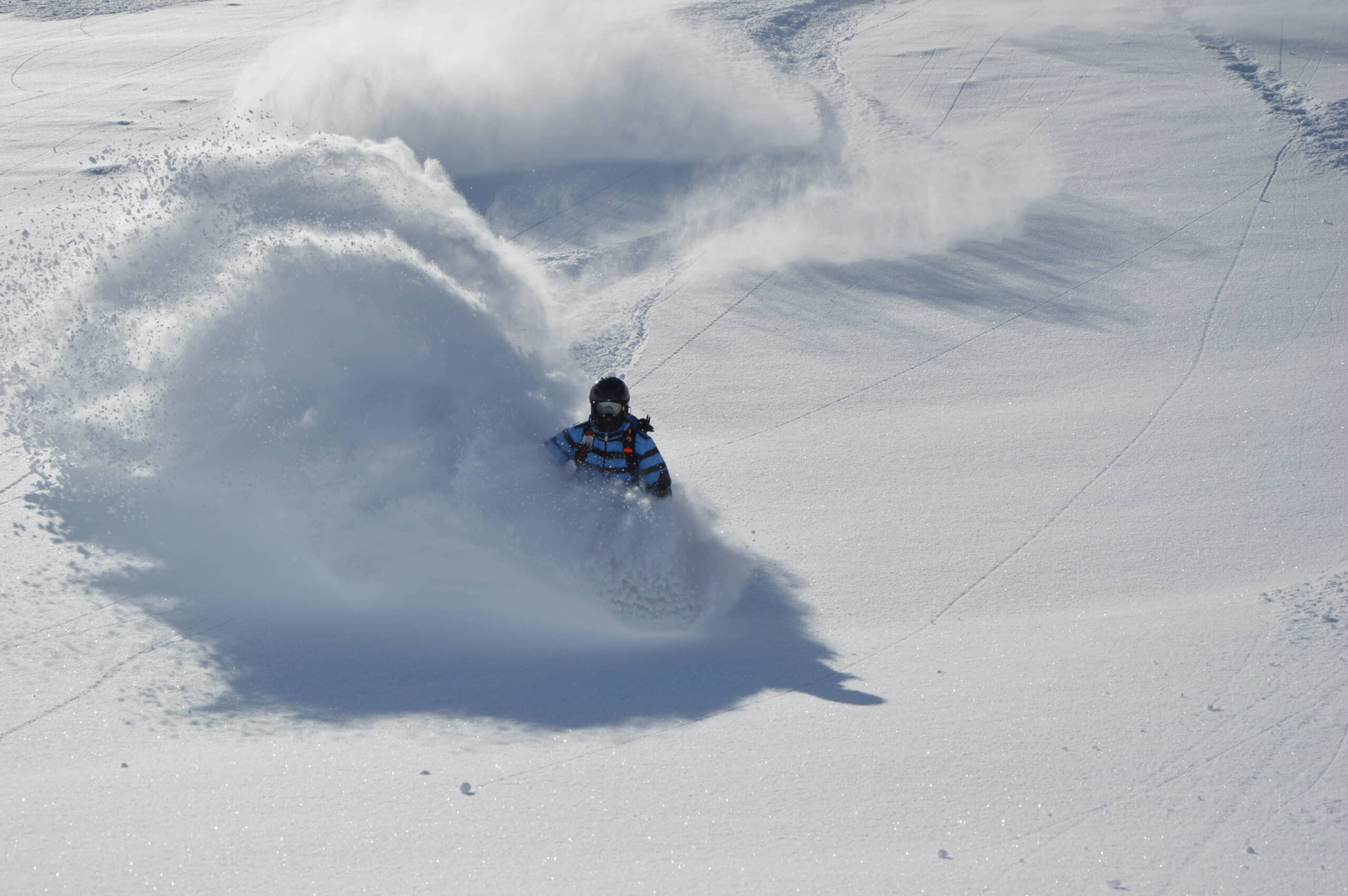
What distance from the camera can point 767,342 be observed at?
9.79 meters

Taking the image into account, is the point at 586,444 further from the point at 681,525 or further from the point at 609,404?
the point at 681,525

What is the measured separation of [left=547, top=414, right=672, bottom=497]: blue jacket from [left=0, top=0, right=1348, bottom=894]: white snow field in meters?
0.18

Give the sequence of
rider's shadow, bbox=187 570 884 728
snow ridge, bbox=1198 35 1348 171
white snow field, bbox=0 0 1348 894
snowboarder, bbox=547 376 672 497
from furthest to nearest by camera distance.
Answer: snow ridge, bbox=1198 35 1348 171, snowboarder, bbox=547 376 672 497, rider's shadow, bbox=187 570 884 728, white snow field, bbox=0 0 1348 894

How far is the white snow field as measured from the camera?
3826mm

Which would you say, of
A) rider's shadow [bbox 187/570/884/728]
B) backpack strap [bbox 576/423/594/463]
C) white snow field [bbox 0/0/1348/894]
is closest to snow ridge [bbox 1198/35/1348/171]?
white snow field [bbox 0/0/1348/894]

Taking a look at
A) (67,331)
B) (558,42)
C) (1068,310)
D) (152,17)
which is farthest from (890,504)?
(152,17)

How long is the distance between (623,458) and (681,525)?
0.54 m

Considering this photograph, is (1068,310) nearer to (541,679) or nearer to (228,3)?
(541,679)

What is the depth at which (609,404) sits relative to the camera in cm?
605

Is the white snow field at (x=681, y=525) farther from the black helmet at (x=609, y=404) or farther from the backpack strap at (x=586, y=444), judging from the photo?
the black helmet at (x=609, y=404)

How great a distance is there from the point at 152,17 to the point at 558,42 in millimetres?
9407

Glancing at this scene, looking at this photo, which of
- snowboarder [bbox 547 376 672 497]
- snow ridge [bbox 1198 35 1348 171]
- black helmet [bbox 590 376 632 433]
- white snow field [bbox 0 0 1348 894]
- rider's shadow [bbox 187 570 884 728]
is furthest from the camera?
snow ridge [bbox 1198 35 1348 171]

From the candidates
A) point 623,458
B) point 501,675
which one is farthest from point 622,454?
point 501,675

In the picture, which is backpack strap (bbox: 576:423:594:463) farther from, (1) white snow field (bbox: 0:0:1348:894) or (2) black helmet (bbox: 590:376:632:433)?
(1) white snow field (bbox: 0:0:1348:894)
